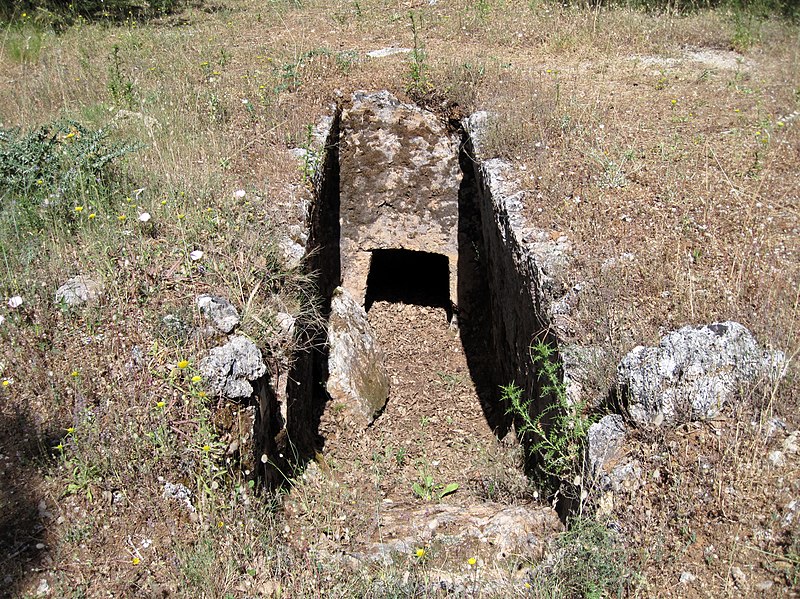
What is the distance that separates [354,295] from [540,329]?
12.9 ft

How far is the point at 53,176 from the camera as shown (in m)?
5.13

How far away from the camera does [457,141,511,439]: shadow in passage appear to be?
765 cm

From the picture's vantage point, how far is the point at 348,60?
8422mm

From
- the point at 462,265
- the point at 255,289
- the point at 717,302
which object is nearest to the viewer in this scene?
the point at 717,302

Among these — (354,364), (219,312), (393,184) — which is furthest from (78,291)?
(393,184)

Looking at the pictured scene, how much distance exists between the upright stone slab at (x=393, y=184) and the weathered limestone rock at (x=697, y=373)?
4.91 metres

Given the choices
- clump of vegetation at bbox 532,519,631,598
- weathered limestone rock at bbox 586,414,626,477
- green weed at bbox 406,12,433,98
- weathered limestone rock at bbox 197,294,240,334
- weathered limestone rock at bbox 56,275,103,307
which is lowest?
clump of vegetation at bbox 532,519,631,598

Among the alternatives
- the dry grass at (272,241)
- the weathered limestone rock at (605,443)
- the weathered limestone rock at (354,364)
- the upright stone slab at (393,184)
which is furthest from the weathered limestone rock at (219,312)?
the upright stone slab at (393,184)

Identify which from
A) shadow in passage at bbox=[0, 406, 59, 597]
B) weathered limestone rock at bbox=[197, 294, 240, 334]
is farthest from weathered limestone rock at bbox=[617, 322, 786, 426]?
shadow in passage at bbox=[0, 406, 59, 597]

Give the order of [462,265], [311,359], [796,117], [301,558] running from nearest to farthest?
[301,558], [311,359], [796,117], [462,265]

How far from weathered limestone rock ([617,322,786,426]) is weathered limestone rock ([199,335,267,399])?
2069 millimetres

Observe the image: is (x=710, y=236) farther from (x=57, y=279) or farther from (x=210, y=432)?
(x=57, y=279)

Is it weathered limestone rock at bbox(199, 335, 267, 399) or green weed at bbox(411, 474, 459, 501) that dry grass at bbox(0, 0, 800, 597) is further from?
green weed at bbox(411, 474, 459, 501)

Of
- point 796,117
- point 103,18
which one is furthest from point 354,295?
point 103,18
